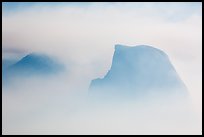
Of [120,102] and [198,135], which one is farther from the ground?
[120,102]

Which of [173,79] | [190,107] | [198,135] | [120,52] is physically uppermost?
[120,52]

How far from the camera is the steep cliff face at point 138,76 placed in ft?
10.9

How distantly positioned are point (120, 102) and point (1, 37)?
1.13m

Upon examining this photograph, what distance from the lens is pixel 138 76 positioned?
132 inches

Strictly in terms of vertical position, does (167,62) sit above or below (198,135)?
above

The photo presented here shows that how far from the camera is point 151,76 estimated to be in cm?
333

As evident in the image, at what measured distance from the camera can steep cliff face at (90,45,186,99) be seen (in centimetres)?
332

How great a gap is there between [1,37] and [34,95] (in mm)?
560

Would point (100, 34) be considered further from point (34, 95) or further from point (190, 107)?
point (190, 107)

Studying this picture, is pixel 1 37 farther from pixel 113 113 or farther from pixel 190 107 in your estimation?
pixel 190 107

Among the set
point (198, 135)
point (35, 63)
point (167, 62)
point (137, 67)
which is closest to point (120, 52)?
point (137, 67)

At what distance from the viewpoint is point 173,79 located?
3.32m

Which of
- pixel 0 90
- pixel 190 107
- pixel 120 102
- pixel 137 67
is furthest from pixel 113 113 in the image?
pixel 0 90

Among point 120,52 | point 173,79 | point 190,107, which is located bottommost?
point 190,107
